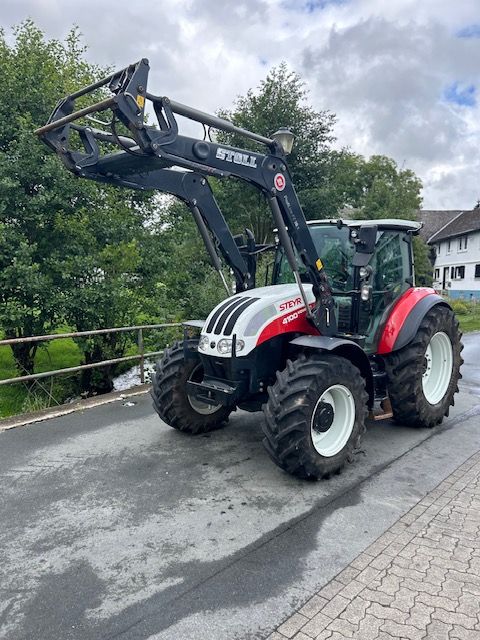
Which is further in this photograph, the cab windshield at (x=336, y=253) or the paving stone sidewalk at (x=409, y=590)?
the cab windshield at (x=336, y=253)

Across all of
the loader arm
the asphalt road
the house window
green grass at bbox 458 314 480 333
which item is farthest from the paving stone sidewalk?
the house window

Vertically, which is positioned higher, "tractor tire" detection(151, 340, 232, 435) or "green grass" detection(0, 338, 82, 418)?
"tractor tire" detection(151, 340, 232, 435)

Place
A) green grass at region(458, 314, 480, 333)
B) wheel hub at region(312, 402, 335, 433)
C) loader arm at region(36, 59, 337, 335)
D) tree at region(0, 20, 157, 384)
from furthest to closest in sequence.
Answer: green grass at region(458, 314, 480, 333) → tree at region(0, 20, 157, 384) → wheel hub at region(312, 402, 335, 433) → loader arm at region(36, 59, 337, 335)

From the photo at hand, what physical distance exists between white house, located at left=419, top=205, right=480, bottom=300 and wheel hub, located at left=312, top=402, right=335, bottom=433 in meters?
31.6

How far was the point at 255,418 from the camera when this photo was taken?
5.66m

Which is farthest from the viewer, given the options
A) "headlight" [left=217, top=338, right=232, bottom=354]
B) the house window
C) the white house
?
the house window

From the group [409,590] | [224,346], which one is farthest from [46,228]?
[409,590]

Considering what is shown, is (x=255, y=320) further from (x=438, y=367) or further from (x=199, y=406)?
(x=438, y=367)

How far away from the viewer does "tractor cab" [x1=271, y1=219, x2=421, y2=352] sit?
4887 mm

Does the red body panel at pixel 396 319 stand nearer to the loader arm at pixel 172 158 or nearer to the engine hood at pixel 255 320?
the loader arm at pixel 172 158

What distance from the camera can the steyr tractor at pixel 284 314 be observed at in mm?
3510

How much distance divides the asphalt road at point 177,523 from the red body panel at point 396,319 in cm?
99

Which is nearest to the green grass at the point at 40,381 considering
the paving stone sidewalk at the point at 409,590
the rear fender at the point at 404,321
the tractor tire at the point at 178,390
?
the tractor tire at the point at 178,390

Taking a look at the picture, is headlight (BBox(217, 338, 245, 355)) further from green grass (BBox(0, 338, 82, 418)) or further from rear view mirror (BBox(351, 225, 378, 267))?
green grass (BBox(0, 338, 82, 418))
